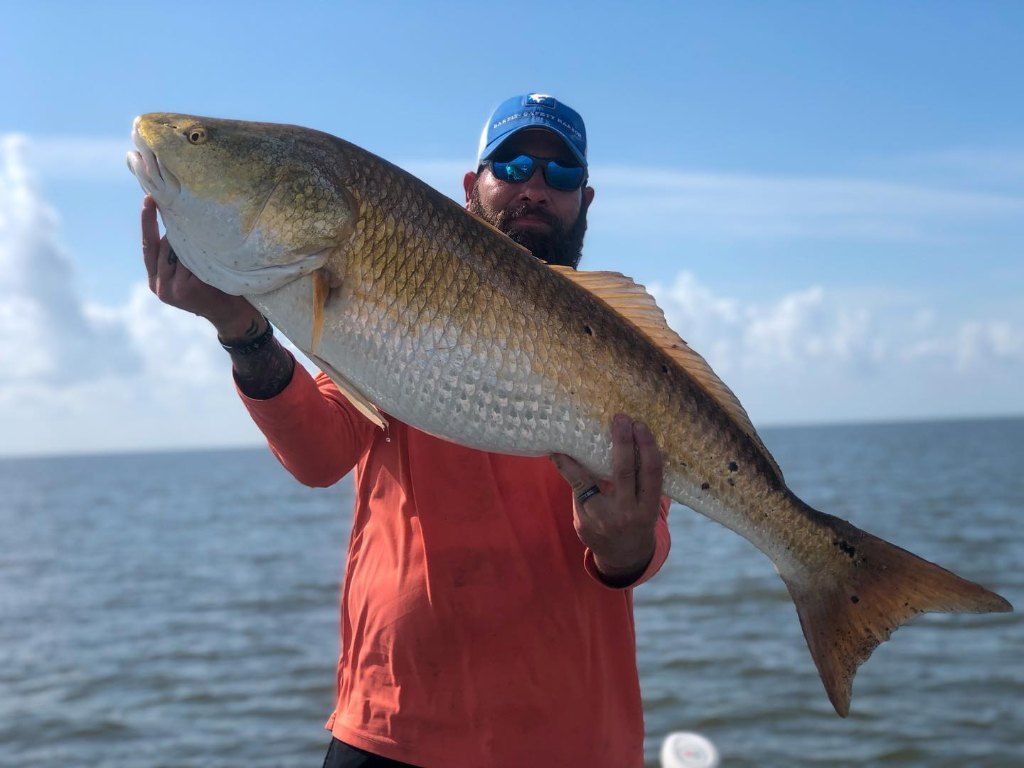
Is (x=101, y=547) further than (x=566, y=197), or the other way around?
(x=101, y=547)

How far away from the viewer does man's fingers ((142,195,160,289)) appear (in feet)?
8.91

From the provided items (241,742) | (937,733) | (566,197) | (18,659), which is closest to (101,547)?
(18,659)

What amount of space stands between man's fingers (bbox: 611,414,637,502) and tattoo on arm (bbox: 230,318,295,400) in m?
1.11

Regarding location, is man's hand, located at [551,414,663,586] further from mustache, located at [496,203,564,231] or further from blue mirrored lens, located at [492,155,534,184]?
blue mirrored lens, located at [492,155,534,184]

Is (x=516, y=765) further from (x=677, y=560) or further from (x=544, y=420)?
(x=677, y=560)

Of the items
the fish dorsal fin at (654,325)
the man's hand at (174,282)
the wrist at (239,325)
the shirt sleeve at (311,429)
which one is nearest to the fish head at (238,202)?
the man's hand at (174,282)

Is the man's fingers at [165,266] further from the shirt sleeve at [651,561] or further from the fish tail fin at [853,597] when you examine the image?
the fish tail fin at [853,597]

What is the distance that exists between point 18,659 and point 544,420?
15024 mm

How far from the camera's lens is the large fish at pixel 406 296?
2.58 m

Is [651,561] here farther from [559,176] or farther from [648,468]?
Result: [559,176]

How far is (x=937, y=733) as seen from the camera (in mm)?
9875

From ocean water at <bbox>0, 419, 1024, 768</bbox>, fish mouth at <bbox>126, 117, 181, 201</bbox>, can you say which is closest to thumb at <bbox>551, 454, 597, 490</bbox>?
fish mouth at <bbox>126, 117, 181, 201</bbox>

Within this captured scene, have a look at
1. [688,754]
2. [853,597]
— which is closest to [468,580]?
[853,597]

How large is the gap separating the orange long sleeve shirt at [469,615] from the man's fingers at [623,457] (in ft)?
1.21
